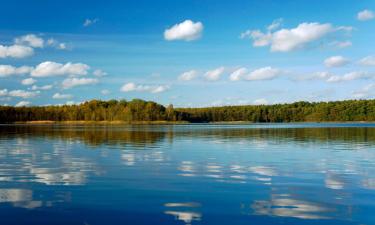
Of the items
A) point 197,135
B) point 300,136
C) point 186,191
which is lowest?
point 186,191

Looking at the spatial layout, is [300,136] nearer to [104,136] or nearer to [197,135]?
[197,135]

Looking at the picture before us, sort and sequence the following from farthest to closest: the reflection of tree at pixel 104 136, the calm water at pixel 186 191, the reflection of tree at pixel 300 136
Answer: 1. the reflection of tree at pixel 300 136
2. the reflection of tree at pixel 104 136
3. the calm water at pixel 186 191

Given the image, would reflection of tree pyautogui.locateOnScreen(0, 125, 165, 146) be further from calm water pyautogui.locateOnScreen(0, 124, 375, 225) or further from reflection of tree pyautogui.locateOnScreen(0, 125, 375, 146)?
calm water pyautogui.locateOnScreen(0, 124, 375, 225)

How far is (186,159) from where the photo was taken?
32.9m

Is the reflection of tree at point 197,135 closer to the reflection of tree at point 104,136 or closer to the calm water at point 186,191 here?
the reflection of tree at point 104,136

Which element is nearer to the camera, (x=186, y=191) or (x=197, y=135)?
(x=186, y=191)

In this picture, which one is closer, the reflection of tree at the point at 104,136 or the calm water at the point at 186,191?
the calm water at the point at 186,191

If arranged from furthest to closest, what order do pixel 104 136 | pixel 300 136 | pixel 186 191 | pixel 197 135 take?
1. pixel 197 135
2. pixel 104 136
3. pixel 300 136
4. pixel 186 191

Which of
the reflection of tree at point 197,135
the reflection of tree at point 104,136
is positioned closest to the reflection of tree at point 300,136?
the reflection of tree at point 197,135

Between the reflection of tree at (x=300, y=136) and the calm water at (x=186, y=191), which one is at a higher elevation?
the reflection of tree at (x=300, y=136)

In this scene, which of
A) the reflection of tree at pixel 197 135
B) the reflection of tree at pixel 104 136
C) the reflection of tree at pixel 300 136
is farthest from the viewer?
the reflection of tree at pixel 300 136

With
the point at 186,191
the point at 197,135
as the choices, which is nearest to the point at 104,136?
the point at 197,135

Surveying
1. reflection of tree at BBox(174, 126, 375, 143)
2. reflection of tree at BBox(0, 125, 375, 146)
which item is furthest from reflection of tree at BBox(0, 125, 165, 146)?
reflection of tree at BBox(174, 126, 375, 143)

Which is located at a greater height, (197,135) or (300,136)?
(197,135)
